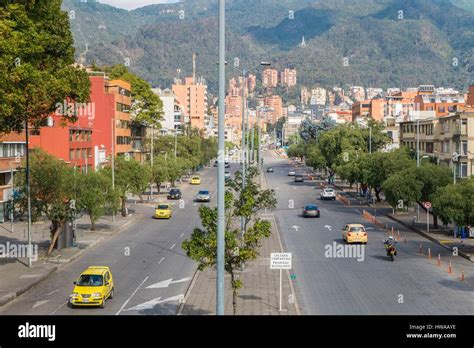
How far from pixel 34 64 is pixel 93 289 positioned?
11.4 meters

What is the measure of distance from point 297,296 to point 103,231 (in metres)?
24.8

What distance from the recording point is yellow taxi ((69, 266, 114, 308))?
24.7 meters

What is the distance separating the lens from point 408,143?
93250 mm

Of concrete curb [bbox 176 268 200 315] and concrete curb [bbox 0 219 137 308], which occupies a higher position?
concrete curb [bbox 176 268 200 315]

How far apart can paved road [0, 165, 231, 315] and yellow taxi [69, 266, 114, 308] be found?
0.92 feet

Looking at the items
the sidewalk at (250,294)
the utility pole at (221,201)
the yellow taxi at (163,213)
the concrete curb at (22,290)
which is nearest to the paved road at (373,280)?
the sidewalk at (250,294)

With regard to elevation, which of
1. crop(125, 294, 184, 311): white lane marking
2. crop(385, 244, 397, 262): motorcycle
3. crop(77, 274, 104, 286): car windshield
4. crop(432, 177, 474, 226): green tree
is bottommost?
crop(125, 294, 184, 311): white lane marking

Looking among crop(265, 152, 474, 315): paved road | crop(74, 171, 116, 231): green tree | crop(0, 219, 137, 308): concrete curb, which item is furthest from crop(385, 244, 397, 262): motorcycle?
crop(74, 171, 116, 231): green tree

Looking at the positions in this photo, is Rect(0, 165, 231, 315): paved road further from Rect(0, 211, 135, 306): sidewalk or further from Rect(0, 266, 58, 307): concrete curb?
Rect(0, 211, 135, 306): sidewalk

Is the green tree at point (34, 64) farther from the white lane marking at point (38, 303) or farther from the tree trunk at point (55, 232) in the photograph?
the white lane marking at point (38, 303)

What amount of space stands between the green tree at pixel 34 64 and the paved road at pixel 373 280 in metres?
13.2

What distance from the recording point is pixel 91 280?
25.4m
